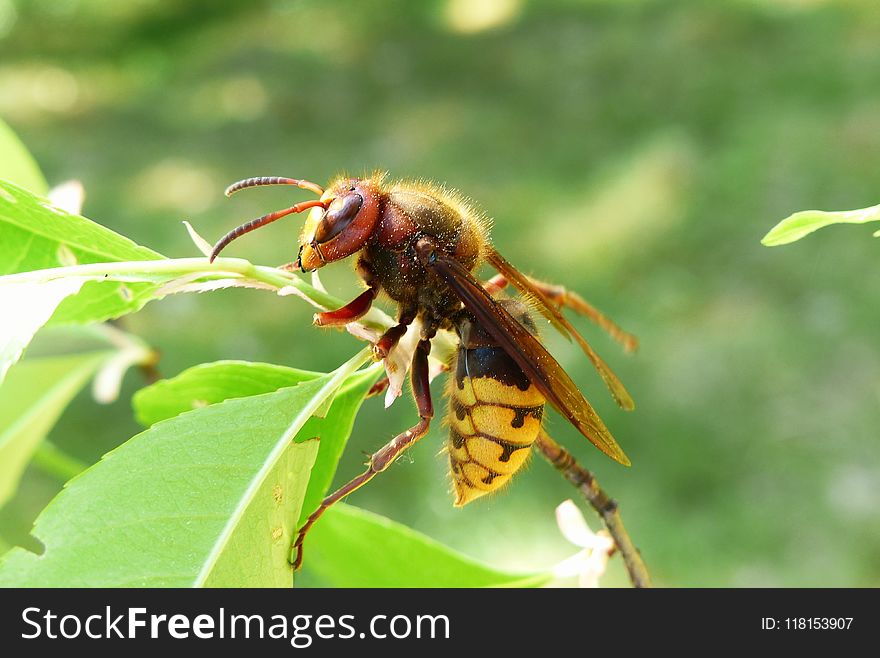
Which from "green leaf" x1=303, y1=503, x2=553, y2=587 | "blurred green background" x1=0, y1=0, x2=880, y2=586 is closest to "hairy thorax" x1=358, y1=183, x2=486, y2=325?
"green leaf" x1=303, y1=503, x2=553, y2=587

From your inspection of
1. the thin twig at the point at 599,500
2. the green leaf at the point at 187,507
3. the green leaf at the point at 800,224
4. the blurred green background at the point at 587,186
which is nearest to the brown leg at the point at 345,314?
the green leaf at the point at 187,507

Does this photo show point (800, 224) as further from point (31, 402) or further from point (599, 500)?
point (31, 402)

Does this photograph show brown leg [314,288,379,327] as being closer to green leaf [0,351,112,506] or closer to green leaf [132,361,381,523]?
green leaf [132,361,381,523]

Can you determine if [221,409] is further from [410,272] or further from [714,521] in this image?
[714,521]

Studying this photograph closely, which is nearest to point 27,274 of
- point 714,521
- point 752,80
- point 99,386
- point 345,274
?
point 99,386

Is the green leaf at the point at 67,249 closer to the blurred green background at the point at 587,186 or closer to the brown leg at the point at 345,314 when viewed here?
the brown leg at the point at 345,314

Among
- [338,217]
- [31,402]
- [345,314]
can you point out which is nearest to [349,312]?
[345,314]

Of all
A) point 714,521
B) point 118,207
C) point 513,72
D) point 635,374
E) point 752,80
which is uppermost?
point 513,72
